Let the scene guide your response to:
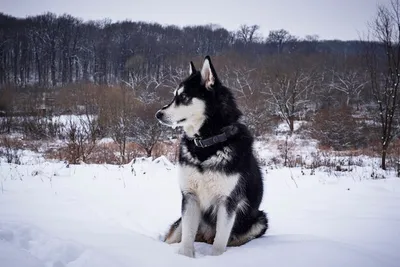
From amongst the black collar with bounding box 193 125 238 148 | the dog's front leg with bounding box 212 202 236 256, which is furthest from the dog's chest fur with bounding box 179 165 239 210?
the black collar with bounding box 193 125 238 148

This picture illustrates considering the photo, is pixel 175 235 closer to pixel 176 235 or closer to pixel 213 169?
pixel 176 235

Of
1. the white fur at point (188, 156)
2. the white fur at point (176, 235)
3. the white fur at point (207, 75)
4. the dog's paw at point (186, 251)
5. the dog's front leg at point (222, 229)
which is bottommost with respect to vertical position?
the white fur at point (176, 235)

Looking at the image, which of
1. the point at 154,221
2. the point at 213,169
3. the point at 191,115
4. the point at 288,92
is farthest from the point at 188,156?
the point at 288,92

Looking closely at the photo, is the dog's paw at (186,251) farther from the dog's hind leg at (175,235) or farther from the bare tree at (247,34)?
the bare tree at (247,34)

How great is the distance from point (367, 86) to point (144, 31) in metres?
56.1

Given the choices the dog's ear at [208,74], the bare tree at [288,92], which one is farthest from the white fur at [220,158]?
the bare tree at [288,92]

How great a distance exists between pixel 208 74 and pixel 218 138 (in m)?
0.74

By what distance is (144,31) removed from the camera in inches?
2884

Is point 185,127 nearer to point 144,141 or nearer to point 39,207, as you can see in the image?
point 39,207

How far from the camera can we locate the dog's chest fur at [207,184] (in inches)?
108

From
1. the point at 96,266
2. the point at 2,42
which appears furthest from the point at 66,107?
the point at 96,266

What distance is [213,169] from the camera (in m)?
2.76

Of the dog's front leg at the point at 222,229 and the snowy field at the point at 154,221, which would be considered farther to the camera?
the dog's front leg at the point at 222,229

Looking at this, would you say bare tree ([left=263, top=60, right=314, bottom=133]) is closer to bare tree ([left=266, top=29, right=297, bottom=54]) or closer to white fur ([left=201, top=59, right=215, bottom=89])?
white fur ([left=201, top=59, right=215, bottom=89])
